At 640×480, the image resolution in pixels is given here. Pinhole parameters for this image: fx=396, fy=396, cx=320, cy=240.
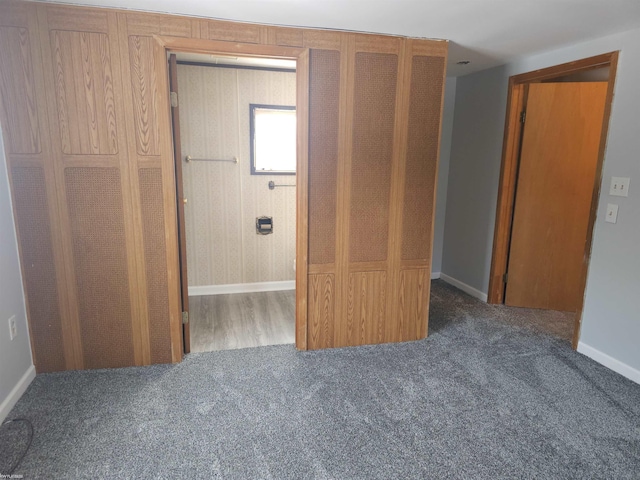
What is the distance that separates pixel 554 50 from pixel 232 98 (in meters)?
2.79

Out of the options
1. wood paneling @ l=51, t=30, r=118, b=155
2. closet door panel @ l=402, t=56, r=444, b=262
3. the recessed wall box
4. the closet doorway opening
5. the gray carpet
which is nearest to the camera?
the gray carpet

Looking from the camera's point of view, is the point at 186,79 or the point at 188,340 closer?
the point at 188,340

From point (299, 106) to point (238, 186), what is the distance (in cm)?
163

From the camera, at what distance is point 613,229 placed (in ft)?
8.77

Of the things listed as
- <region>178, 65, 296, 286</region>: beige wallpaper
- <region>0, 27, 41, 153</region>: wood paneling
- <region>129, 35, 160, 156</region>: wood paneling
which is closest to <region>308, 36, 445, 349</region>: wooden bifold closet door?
<region>129, 35, 160, 156</region>: wood paneling

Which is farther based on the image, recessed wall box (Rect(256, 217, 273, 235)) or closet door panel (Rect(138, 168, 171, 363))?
recessed wall box (Rect(256, 217, 273, 235))

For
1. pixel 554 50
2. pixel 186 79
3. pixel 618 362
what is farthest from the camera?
pixel 186 79

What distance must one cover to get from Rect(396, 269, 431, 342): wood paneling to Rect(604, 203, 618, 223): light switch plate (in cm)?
124

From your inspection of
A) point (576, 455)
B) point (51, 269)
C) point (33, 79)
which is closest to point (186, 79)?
point (33, 79)

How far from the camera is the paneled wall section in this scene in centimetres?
227

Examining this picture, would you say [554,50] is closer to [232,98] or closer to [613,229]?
[613,229]

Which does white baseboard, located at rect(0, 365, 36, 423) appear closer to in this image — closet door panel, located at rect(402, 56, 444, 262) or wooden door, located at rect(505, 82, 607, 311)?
closet door panel, located at rect(402, 56, 444, 262)

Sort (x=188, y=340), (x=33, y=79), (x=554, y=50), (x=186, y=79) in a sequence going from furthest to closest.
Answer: (x=186, y=79), (x=554, y=50), (x=188, y=340), (x=33, y=79)

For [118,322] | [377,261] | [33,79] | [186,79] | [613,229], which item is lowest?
[118,322]
